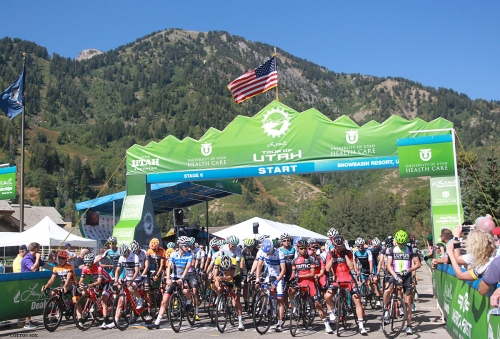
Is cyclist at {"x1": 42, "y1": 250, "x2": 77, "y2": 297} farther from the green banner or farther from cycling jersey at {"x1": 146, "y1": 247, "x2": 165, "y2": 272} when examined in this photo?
the green banner

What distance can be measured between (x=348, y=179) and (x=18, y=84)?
134m

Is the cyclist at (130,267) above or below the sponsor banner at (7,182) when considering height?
below

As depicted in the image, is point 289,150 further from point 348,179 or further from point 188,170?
point 348,179

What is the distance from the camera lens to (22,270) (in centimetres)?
1388

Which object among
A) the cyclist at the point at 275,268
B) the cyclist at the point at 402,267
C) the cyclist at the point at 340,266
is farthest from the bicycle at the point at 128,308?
the cyclist at the point at 402,267

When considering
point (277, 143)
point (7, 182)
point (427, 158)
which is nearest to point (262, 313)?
point (427, 158)

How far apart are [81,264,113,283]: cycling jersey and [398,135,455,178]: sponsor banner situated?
→ 9.80 metres

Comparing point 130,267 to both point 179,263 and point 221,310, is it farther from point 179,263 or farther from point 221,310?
point 221,310

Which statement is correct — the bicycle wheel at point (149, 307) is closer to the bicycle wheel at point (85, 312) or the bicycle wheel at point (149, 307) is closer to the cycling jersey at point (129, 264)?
the cycling jersey at point (129, 264)

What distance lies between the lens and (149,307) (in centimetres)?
1274

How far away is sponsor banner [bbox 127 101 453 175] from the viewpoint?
61.8 ft

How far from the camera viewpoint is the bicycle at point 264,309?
11.2 meters

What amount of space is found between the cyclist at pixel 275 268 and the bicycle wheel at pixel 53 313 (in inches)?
177

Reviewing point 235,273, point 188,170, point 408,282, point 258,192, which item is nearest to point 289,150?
point 188,170
